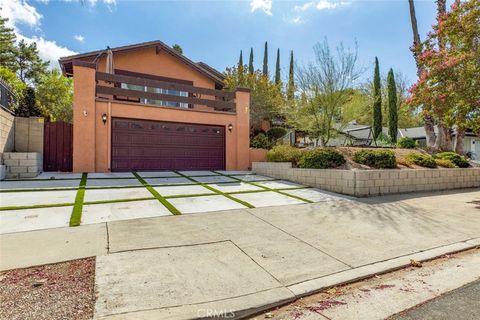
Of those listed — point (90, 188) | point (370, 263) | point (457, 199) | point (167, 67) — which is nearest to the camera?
point (370, 263)

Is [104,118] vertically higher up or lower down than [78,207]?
higher up

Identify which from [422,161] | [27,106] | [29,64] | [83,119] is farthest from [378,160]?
[29,64]

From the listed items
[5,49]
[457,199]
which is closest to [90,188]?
[457,199]

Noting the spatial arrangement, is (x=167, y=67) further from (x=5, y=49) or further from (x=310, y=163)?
(x=5, y=49)

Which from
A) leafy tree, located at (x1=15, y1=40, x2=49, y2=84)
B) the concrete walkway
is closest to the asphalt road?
the concrete walkway

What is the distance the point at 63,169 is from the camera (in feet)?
35.2

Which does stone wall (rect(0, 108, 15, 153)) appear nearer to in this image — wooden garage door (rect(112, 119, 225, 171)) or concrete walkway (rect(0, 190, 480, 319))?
wooden garage door (rect(112, 119, 225, 171))

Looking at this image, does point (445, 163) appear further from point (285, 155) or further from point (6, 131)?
point (6, 131)

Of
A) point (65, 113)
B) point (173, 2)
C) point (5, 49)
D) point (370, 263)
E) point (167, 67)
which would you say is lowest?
point (370, 263)

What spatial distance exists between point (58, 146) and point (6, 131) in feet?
6.20

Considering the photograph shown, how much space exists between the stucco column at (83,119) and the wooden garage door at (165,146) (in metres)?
0.86

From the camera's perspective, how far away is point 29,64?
105 ft

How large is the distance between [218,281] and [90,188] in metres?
6.20

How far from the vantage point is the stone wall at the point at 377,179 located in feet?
27.8
